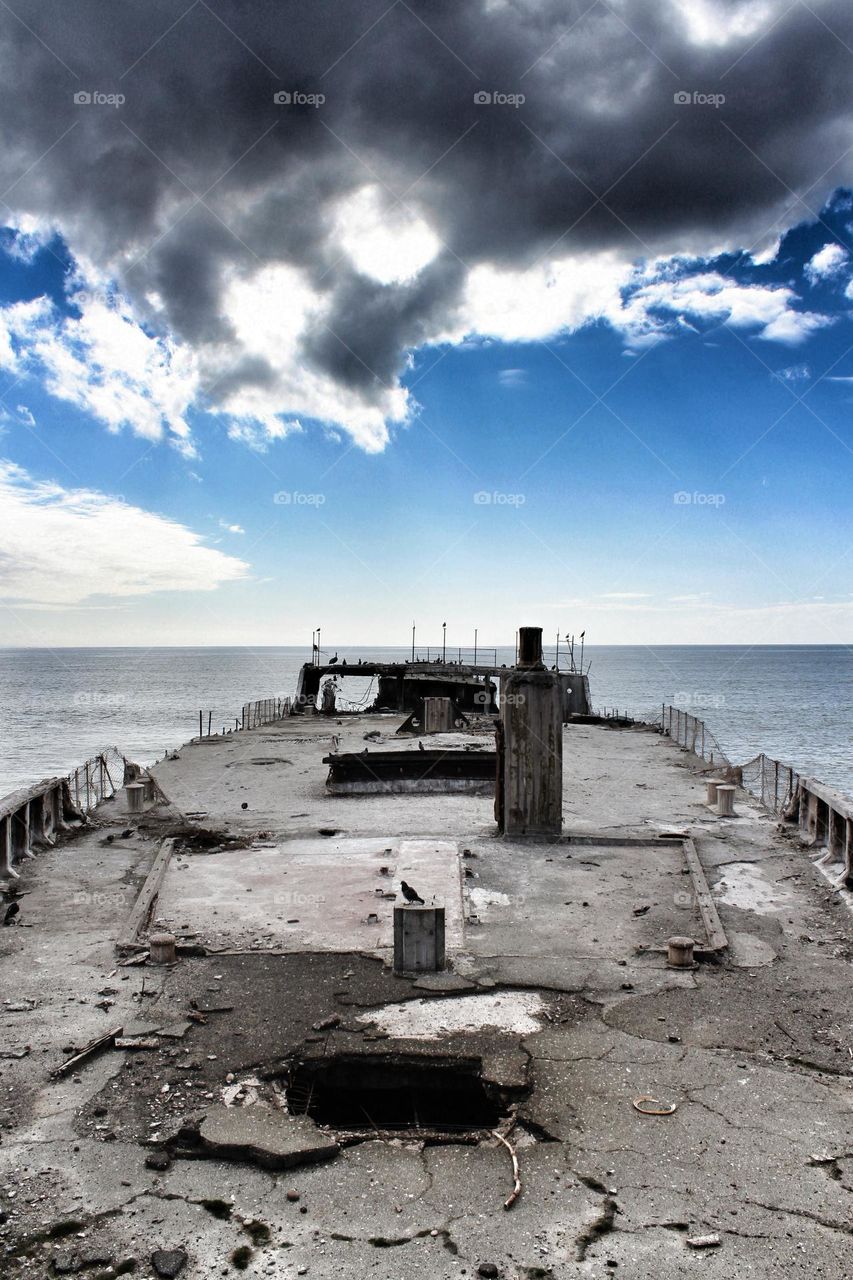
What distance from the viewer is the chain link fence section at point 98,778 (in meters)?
18.2

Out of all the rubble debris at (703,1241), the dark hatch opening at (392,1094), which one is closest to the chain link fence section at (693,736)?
the dark hatch opening at (392,1094)

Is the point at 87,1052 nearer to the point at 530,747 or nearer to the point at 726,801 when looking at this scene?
the point at 530,747

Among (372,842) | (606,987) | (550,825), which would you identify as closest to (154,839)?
(372,842)

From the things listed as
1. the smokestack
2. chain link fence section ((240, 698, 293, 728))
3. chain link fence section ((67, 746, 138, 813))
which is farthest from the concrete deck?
chain link fence section ((240, 698, 293, 728))

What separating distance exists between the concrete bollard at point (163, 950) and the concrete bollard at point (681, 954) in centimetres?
505

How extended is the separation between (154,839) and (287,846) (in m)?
2.53

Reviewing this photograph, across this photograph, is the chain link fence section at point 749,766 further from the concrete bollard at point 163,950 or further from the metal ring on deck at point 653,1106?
the concrete bollard at point 163,950

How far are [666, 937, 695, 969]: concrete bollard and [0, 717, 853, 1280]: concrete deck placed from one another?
0.42 ft

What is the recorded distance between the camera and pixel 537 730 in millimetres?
13539

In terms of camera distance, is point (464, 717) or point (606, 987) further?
point (464, 717)

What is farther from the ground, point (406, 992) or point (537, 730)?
point (537, 730)

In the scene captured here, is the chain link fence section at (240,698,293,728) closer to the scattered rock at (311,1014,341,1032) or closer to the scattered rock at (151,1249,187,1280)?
the scattered rock at (311,1014,341,1032)

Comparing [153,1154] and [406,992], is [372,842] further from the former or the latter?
[153,1154]

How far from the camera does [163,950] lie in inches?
338
